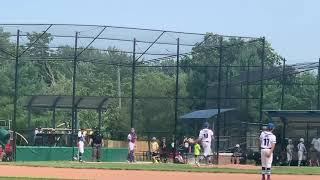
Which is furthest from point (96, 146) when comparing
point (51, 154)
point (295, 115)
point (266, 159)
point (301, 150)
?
point (266, 159)

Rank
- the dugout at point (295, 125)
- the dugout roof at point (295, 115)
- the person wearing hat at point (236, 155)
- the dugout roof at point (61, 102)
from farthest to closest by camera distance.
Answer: the dugout roof at point (61, 102)
the person wearing hat at point (236, 155)
the dugout at point (295, 125)
the dugout roof at point (295, 115)

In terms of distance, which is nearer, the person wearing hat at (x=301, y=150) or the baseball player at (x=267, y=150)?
the baseball player at (x=267, y=150)

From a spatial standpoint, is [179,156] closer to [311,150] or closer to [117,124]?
[311,150]

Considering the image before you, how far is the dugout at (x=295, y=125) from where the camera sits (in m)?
36.4

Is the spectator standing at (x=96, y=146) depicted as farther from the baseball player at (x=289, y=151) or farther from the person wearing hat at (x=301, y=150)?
the person wearing hat at (x=301, y=150)

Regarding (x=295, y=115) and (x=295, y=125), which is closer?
(x=295, y=115)

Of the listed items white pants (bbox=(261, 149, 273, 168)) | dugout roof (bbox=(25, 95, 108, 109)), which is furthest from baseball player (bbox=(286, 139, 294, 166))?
white pants (bbox=(261, 149, 273, 168))

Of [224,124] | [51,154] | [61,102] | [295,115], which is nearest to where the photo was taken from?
[295,115]

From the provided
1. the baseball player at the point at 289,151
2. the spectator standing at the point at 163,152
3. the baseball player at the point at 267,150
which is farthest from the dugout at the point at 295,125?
the baseball player at the point at 267,150

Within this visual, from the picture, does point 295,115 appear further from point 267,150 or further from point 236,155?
point 267,150

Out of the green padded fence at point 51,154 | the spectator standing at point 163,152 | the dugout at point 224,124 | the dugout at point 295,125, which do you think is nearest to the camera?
the green padded fence at point 51,154

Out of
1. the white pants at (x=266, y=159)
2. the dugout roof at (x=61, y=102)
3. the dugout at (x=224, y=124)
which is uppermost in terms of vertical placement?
the dugout roof at (x=61, y=102)

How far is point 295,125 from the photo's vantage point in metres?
38.4

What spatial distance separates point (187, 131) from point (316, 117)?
14.8 meters
